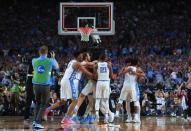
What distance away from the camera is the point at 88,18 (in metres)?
26.2

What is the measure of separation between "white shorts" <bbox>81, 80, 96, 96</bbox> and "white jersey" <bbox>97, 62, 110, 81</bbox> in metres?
0.37

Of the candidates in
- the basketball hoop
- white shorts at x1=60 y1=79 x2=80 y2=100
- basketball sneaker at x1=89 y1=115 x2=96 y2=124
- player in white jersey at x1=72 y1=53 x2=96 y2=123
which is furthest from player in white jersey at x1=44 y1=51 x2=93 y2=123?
the basketball hoop

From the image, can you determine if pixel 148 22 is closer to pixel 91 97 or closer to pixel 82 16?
pixel 82 16

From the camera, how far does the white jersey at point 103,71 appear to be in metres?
16.8

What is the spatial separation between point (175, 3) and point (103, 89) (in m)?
24.0

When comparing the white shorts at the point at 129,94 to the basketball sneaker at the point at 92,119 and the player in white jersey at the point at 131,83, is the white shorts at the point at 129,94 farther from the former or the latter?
the basketball sneaker at the point at 92,119

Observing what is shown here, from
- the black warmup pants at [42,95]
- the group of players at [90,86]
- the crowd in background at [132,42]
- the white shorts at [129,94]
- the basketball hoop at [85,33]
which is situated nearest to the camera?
the black warmup pants at [42,95]

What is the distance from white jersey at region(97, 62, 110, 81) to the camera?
16.8 metres

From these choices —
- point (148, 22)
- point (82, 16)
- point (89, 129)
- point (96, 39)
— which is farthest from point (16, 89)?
point (148, 22)

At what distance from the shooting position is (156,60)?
32.4m

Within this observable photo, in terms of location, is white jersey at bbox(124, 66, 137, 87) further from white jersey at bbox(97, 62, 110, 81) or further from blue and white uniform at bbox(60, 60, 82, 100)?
blue and white uniform at bbox(60, 60, 82, 100)

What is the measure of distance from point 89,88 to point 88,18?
9519mm

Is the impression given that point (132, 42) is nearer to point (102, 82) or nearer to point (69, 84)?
point (102, 82)

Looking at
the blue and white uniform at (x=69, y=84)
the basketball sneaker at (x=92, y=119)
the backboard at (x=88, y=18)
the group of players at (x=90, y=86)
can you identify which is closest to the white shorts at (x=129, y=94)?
the group of players at (x=90, y=86)
